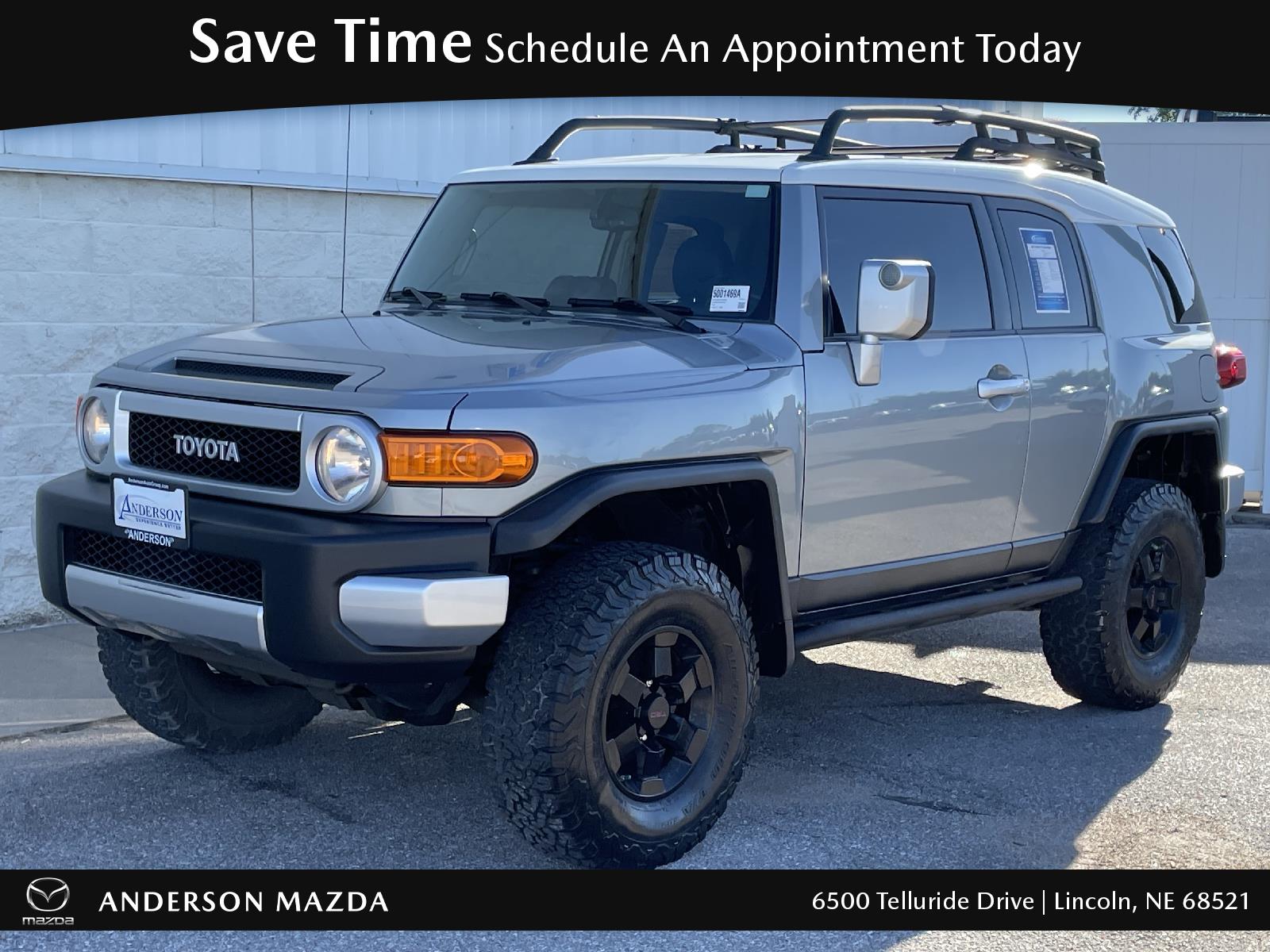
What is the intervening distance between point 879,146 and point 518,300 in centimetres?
194

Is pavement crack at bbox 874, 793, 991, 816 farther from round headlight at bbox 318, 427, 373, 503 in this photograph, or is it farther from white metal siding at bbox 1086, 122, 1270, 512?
white metal siding at bbox 1086, 122, 1270, 512

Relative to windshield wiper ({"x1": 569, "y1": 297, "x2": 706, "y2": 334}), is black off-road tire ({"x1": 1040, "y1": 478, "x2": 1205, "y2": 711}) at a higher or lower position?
lower

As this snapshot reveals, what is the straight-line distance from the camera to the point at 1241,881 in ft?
15.1

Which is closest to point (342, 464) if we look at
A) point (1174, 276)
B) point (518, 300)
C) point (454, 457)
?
point (454, 457)

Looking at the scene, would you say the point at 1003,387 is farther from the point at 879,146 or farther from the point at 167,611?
the point at 167,611

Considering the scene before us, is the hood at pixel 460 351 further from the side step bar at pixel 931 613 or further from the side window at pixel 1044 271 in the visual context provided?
the side window at pixel 1044 271

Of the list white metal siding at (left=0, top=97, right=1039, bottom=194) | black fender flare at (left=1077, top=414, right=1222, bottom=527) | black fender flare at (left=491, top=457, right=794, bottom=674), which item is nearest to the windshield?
black fender flare at (left=491, top=457, right=794, bottom=674)

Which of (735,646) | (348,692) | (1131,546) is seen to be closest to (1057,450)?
(1131,546)

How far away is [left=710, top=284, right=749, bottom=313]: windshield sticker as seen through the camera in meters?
5.20

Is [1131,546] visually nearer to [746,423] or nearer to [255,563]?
[746,423]

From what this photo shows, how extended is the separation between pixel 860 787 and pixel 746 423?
140cm

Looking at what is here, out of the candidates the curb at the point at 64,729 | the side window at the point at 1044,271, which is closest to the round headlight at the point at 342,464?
the curb at the point at 64,729

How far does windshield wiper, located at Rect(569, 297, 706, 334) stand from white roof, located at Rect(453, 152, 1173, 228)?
0.48 metres

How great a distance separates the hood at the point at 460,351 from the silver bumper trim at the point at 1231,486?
2.85 metres
